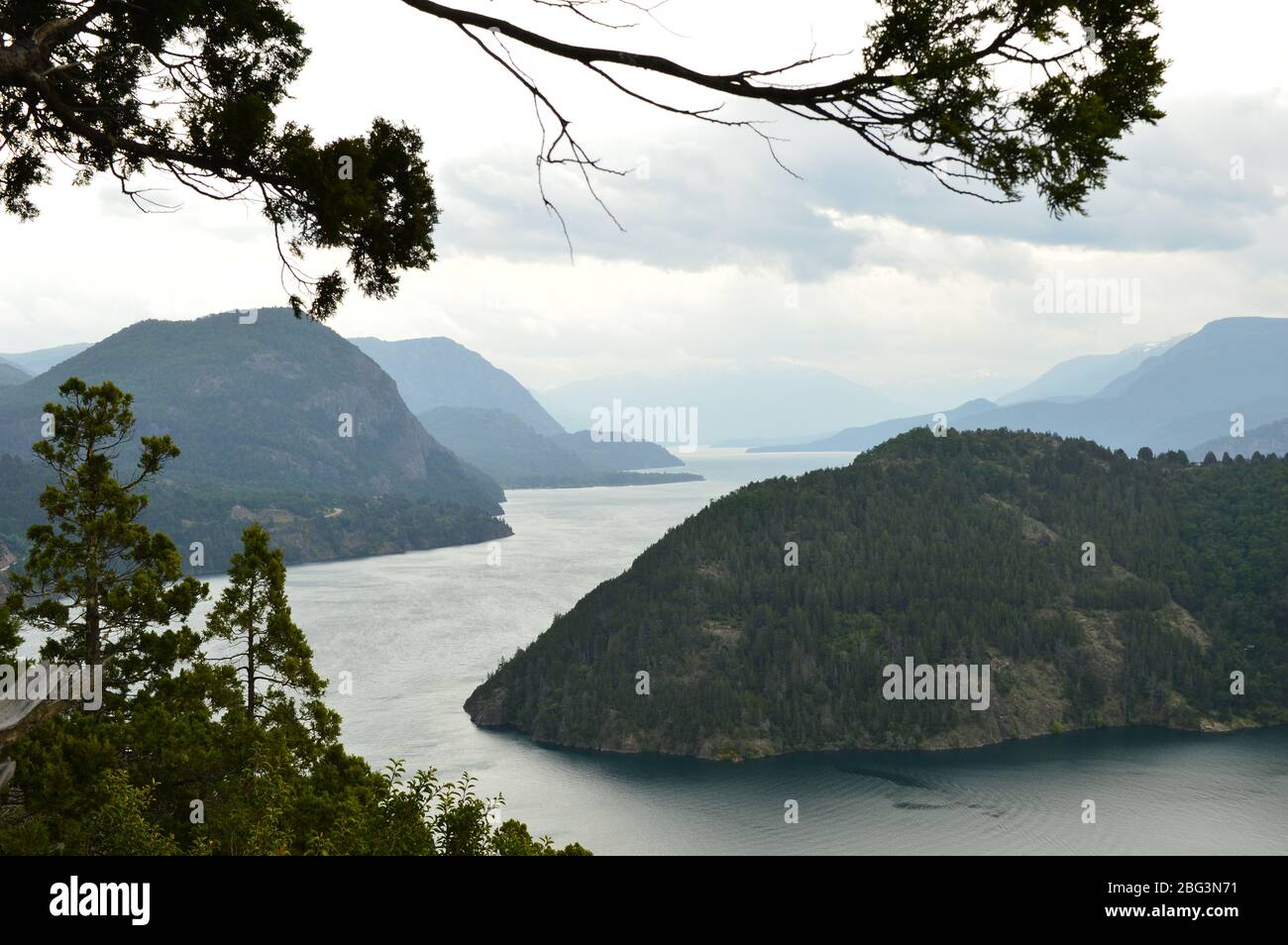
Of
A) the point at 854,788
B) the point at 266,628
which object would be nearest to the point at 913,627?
the point at 854,788

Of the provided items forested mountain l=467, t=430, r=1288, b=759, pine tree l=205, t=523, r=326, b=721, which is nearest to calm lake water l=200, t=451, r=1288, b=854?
forested mountain l=467, t=430, r=1288, b=759

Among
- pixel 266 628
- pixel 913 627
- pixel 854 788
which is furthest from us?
pixel 913 627

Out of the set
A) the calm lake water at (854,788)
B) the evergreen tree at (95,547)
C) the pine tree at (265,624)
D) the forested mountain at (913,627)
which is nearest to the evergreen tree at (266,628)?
the pine tree at (265,624)

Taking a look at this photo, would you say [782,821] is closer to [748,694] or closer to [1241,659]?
[748,694]

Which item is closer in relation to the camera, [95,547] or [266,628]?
[95,547]

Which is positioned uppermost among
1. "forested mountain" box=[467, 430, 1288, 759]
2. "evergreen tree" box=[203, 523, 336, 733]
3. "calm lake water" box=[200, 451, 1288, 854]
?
"evergreen tree" box=[203, 523, 336, 733]

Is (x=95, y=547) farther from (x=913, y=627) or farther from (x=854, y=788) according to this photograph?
(x=913, y=627)

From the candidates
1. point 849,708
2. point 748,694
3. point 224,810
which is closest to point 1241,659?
point 849,708

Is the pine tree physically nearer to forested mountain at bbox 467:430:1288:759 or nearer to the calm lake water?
the calm lake water

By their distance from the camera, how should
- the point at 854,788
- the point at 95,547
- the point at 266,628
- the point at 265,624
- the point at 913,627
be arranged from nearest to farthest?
the point at 95,547 → the point at 266,628 → the point at 265,624 → the point at 854,788 → the point at 913,627
